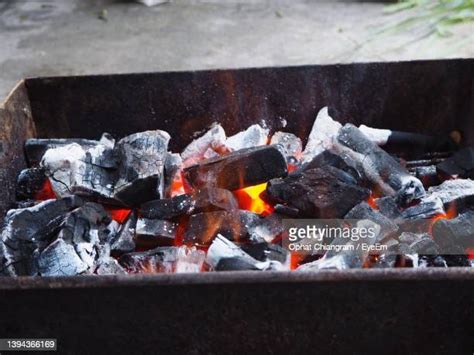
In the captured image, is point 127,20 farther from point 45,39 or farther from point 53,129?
point 53,129

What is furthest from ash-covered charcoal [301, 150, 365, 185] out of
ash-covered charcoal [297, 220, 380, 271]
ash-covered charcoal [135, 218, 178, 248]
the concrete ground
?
the concrete ground

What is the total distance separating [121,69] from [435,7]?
2786mm

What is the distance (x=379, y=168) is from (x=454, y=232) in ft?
1.48

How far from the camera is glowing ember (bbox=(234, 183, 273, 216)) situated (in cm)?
221

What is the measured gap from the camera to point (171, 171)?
2.31 meters

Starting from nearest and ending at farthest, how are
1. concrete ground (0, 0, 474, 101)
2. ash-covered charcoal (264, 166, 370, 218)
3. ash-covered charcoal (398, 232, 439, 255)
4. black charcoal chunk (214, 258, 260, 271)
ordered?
black charcoal chunk (214, 258, 260, 271)
ash-covered charcoal (398, 232, 439, 255)
ash-covered charcoal (264, 166, 370, 218)
concrete ground (0, 0, 474, 101)

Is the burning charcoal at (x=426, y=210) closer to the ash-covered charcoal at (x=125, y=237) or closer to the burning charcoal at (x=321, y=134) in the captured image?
the burning charcoal at (x=321, y=134)

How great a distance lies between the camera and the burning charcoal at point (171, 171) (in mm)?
2281

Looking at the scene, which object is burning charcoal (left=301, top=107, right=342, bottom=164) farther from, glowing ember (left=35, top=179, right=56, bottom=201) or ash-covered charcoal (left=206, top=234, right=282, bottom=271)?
glowing ember (left=35, top=179, right=56, bottom=201)

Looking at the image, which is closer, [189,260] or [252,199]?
[189,260]

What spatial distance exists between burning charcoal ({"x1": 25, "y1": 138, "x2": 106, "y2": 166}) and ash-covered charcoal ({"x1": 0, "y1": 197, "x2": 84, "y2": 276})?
36cm

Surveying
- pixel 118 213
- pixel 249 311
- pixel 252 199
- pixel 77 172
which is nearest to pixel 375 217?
pixel 252 199

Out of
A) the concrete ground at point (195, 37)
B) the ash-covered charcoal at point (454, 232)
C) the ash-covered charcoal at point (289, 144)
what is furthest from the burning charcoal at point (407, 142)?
the concrete ground at point (195, 37)

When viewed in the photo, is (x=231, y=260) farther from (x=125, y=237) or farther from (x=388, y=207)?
(x=388, y=207)
